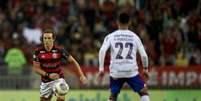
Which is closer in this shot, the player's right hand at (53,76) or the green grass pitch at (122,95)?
the player's right hand at (53,76)

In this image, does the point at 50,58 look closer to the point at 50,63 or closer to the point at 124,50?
the point at 50,63

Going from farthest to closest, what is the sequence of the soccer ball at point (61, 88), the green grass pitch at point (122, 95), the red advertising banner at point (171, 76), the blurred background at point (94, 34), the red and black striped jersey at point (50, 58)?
the red advertising banner at point (171, 76), the blurred background at point (94, 34), the green grass pitch at point (122, 95), the red and black striped jersey at point (50, 58), the soccer ball at point (61, 88)

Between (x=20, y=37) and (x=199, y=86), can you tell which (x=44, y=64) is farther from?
(x=20, y=37)

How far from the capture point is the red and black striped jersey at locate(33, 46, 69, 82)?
14984 millimetres

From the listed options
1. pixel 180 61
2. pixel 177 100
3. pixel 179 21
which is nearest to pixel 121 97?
pixel 177 100

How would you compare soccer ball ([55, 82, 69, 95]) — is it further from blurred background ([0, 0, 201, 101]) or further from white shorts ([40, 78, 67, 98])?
blurred background ([0, 0, 201, 101])

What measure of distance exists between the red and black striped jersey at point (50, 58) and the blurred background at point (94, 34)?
5.36 meters

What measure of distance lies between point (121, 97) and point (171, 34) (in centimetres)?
408

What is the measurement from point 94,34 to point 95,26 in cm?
39

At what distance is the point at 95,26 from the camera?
2392cm

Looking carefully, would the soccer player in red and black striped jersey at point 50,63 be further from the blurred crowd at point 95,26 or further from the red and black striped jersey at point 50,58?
the blurred crowd at point 95,26

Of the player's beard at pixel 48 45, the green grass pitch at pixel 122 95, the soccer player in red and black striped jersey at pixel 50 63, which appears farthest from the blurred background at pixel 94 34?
the player's beard at pixel 48 45

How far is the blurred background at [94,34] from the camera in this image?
840 inches

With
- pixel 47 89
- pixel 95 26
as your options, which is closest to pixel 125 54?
pixel 47 89
